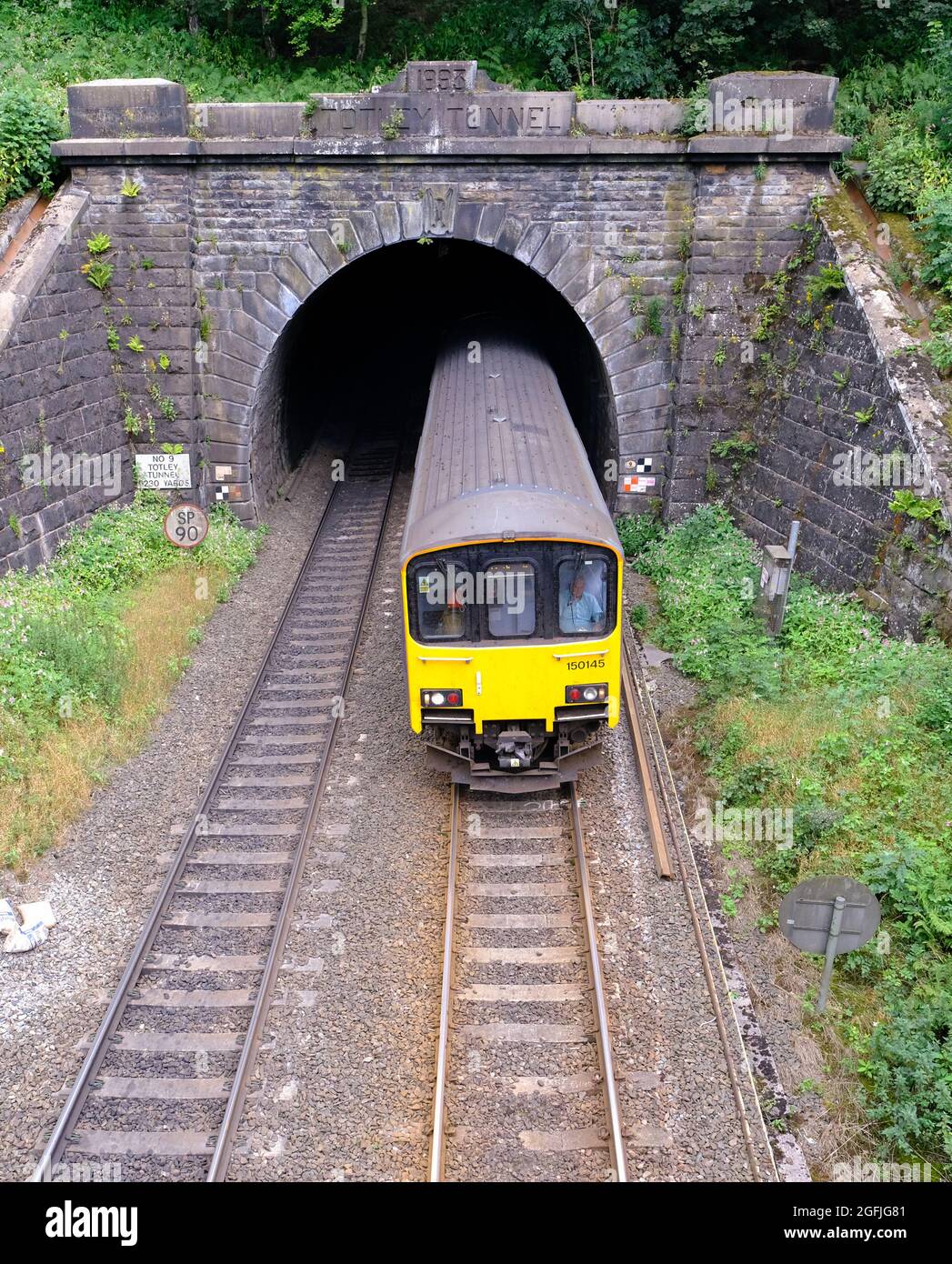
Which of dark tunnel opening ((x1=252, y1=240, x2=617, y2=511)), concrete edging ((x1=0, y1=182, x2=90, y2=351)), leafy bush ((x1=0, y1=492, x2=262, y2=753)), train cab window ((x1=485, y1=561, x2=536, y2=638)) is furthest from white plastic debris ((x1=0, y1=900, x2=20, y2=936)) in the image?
dark tunnel opening ((x1=252, y1=240, x2=617, y2=511))

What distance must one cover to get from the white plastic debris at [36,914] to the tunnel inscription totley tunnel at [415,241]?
6341 millimetres

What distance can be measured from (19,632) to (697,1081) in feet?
30.6

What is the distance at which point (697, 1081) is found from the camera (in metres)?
7.19

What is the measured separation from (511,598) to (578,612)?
696mm

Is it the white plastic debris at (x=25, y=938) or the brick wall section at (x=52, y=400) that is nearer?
the white plastic debris at (x=25, y=938)

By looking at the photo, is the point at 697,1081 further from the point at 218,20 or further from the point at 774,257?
the point at 218,20

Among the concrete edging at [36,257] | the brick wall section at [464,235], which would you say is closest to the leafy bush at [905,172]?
the brick wall section at [464,235]

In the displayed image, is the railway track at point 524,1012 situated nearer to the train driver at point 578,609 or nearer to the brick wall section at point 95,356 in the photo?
the train driver at point 578,609

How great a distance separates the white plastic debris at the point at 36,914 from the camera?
8.77 metres

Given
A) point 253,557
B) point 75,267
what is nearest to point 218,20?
point 75,267

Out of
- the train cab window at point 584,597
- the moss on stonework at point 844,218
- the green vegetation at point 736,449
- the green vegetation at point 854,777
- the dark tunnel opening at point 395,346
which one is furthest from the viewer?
the dark tunnel opening at point 395,346

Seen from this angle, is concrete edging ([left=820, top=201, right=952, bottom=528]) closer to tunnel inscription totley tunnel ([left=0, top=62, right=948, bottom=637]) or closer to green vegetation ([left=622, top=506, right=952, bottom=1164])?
tunnel inscription totley tunnel ([left=0, top=62, right=948, bottom=637])

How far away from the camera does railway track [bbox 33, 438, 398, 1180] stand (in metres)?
6.95

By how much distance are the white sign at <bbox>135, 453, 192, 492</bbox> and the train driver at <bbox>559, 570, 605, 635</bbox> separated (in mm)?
9418
